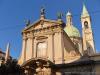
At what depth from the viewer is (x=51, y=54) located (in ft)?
90.3

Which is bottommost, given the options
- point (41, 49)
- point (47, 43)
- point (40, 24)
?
point (41, 49)

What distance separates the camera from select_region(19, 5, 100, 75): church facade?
24016 millimetres

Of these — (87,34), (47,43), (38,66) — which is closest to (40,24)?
(47,43)

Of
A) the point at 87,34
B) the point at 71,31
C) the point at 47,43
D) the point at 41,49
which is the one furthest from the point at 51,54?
the point at 87,34

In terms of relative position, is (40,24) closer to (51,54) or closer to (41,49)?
(41,49)

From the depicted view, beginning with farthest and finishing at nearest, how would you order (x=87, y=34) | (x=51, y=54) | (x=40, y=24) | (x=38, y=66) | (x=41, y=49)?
(x=87, y=34) < (x=40, y=24) < (x=41, y=49) < (x=51, y=54) < (x=38, y=66)

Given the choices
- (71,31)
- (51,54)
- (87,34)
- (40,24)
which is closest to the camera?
(51,54)

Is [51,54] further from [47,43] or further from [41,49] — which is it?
Answer: [41,49]

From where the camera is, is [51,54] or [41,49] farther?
[41,49]

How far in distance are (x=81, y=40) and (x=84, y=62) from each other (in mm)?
25560

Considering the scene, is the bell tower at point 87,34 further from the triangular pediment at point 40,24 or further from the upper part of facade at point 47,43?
the triangular pediment at point 40,24

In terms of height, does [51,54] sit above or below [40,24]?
below

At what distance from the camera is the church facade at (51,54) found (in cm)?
2402

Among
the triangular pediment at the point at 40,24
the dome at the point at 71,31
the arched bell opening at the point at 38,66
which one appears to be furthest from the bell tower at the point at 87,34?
the arched bell opening at the point at 38,66
